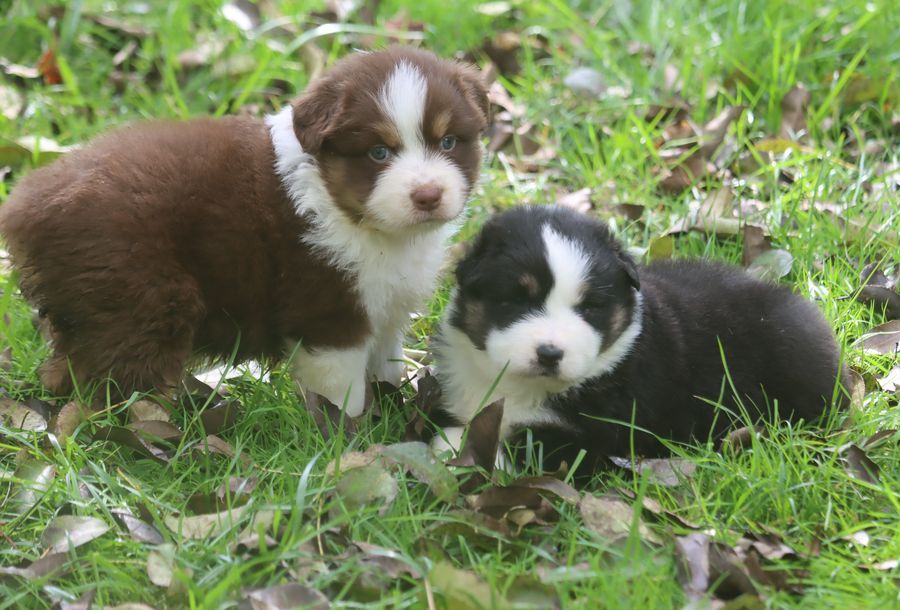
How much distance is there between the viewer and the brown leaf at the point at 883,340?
4.44 meters

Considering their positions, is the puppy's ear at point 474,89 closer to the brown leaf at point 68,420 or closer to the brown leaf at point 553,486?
the brown leaf at point 553,486

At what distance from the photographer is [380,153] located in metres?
4.03


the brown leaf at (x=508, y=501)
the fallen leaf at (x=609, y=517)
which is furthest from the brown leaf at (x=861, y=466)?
the brown leaf at (x=508, y=501)

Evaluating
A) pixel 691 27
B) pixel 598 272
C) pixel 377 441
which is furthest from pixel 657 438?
pixel 691 27

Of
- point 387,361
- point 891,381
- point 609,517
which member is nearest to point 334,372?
point 387,361

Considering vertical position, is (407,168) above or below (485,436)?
above

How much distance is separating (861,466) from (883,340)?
1021 millimetres

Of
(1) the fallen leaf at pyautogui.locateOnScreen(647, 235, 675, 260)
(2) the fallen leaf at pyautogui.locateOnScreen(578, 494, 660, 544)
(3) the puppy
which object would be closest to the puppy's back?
(3) the puppy

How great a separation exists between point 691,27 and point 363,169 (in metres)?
3.52

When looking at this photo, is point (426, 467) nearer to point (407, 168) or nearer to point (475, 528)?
point (475, 528)

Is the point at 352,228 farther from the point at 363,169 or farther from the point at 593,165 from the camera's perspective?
the point at 593,165

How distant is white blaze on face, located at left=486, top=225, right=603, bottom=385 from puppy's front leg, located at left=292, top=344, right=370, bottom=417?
0.67 meters

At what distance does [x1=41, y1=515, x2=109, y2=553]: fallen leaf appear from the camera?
10.9 ft

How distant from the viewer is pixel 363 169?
404 cm
